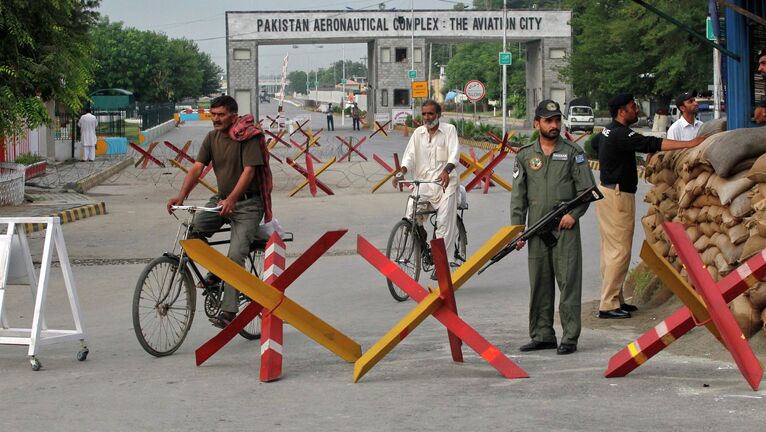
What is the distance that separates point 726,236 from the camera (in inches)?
335

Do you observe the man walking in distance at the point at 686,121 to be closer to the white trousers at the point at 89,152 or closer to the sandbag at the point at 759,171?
the sandbag at the point at 759,171

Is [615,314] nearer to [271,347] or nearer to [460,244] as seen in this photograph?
[460,244]

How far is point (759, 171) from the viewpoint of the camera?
802cm

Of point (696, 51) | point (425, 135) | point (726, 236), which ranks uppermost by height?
point (696, 51)

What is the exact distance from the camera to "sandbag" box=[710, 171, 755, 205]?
8258 millimetres

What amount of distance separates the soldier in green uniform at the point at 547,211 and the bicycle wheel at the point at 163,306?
7.58 ft

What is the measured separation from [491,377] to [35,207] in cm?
1572

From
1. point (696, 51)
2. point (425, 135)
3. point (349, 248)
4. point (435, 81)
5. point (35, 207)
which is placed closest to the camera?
point (425, 135)

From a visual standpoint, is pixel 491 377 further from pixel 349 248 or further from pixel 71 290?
pixel 349 248

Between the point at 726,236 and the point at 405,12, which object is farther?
the point at 405,12

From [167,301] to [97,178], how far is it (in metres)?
23.6

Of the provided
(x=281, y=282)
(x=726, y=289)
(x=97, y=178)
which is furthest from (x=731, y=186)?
(x=97, y=178)

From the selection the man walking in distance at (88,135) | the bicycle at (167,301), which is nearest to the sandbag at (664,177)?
the bicycle at (167,301)

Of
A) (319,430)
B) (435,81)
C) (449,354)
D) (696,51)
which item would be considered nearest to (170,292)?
(449,354)
